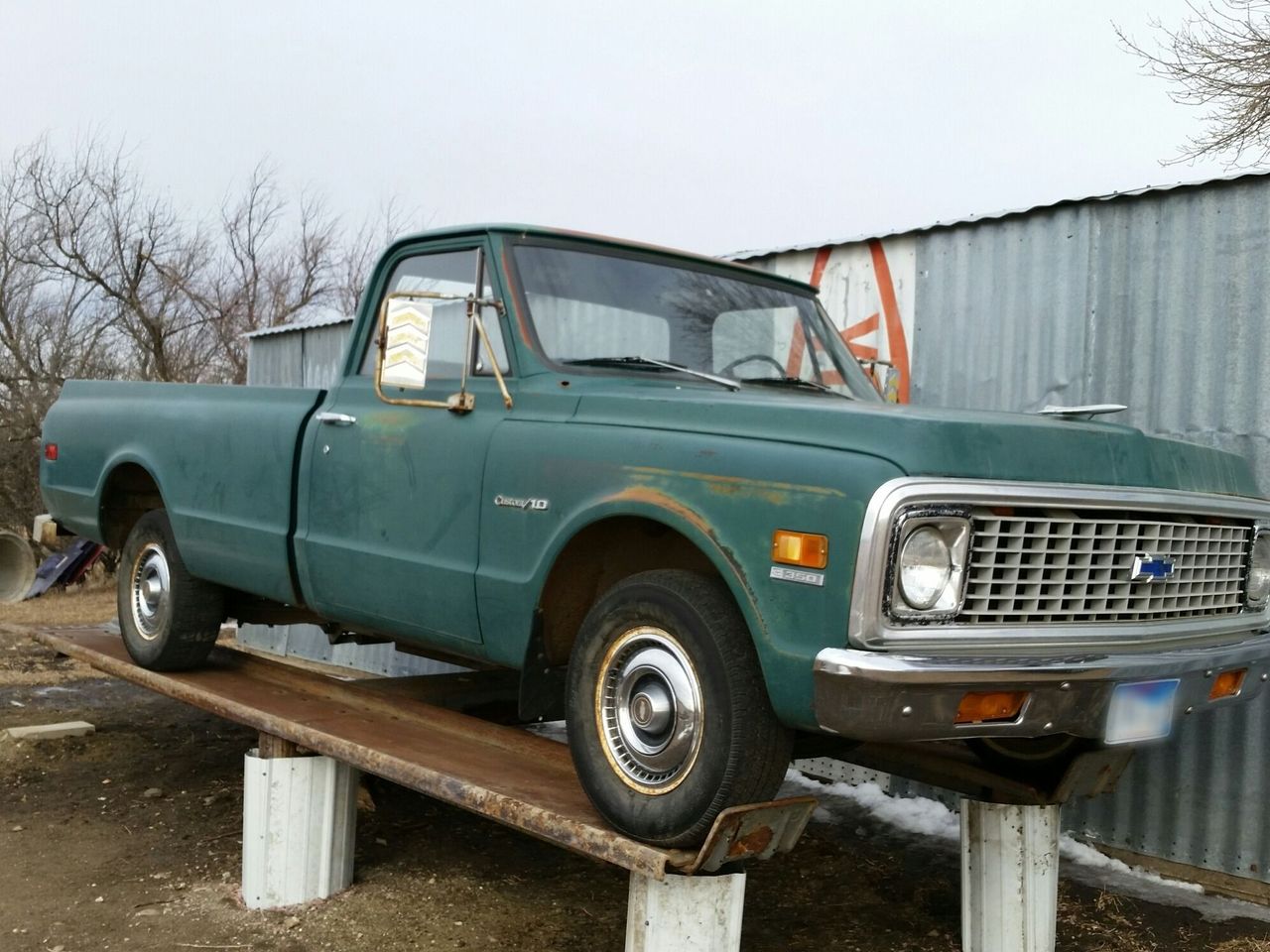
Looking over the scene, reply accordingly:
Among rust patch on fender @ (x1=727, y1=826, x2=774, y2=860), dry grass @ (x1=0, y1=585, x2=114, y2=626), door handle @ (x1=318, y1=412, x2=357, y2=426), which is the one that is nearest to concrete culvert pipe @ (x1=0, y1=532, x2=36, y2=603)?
dry grass @ (x1=0, y1=585, x2=114, y2=626)

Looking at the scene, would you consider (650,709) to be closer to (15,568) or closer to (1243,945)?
(1243,945)

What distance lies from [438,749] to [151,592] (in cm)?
213

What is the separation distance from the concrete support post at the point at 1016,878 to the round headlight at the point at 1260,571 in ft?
3.08

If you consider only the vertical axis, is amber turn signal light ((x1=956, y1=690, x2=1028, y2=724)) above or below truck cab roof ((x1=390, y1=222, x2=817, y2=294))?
below

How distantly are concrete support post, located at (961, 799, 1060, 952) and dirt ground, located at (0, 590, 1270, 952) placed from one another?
34 centimetres

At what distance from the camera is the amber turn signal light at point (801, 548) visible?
2.63 meters

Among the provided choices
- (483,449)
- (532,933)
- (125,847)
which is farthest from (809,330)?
(125,847)

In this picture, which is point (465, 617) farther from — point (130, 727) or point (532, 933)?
point (130, 727)

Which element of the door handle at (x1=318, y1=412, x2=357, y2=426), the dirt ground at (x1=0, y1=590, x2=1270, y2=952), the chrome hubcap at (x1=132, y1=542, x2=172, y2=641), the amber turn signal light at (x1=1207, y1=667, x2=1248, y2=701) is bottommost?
the dirt ground at (x1=0, y1=590, x2=1270, y2=952)

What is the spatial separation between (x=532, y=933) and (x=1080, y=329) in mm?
3375

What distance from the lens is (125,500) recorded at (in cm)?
573

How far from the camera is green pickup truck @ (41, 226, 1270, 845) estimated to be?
2.65 metres

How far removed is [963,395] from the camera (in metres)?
5.65

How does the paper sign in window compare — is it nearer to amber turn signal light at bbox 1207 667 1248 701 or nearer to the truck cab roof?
the truck cab roof
